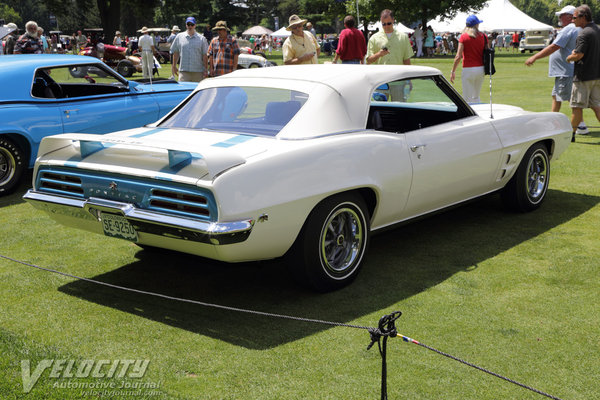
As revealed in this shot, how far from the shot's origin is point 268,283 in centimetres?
473

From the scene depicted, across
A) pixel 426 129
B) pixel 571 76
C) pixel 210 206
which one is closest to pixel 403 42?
pixel 571 76

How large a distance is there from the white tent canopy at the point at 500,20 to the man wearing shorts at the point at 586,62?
38.2 m

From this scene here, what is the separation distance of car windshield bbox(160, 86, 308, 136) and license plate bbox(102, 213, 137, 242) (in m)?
0.99

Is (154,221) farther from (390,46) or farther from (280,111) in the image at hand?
(390,46)

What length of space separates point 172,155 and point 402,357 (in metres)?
1.66

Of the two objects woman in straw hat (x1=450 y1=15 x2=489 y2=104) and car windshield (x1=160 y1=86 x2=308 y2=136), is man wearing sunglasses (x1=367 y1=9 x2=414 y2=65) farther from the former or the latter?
car windshield (x1=160 y1=86 x2=308 y2=136)

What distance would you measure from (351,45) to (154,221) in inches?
313

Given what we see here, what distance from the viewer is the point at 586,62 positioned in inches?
377

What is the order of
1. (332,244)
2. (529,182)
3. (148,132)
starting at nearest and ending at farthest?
(332,244), (148,132), (529,182)

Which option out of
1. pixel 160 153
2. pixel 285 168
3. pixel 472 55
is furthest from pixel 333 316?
pixel 472 55

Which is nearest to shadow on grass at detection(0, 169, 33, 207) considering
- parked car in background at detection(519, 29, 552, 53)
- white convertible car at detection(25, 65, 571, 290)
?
white convertible car at detection(25, 65, 571, 290)

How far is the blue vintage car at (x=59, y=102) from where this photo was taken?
7383mm

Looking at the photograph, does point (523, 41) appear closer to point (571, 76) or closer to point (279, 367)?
point (571, 76)

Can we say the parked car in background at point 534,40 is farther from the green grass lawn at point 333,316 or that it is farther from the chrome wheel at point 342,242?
the chrome wheel at point 342,242
